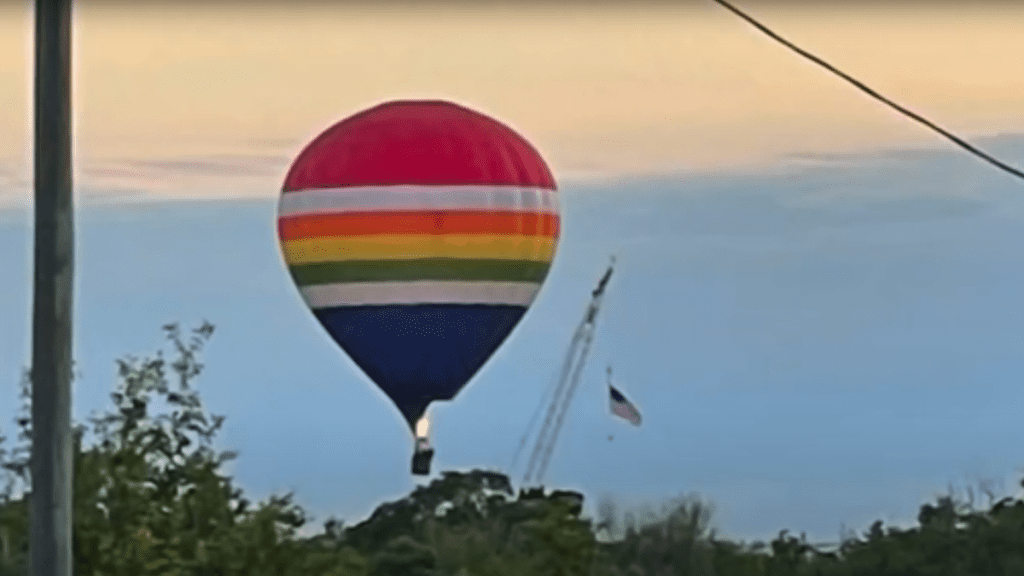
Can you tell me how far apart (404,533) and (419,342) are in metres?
2.36

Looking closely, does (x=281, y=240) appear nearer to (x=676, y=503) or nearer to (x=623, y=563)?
(x=623, y=563)

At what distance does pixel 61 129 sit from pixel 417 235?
624 centimetres

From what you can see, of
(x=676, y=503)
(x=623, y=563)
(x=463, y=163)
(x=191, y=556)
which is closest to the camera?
(x=191, y=556)

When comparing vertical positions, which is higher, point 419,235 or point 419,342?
point 419,235

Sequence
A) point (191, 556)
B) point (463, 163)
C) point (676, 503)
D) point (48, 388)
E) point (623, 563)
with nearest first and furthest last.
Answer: point (48, 388) < point (191, 556) < point (463, 163) < point (623, 563) < point (676, 503)

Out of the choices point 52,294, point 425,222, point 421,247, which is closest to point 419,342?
point 421,247

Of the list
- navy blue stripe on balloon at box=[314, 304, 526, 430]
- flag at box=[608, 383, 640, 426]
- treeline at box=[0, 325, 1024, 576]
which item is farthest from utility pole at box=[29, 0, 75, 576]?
flag at box=[608, 383, 640, 426]

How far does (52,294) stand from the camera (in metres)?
7.79

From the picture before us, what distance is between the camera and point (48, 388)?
25.4 ft

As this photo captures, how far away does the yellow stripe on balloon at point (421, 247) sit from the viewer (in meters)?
14.0

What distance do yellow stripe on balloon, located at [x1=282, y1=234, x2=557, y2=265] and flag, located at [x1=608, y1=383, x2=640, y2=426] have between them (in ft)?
19.7

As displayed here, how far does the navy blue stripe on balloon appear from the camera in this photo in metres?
14.3

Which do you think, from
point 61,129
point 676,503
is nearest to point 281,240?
point 676,503

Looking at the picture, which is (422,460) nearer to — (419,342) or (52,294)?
(419,342)
